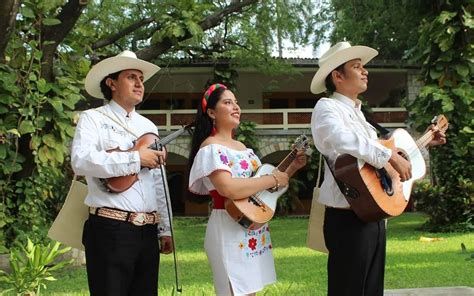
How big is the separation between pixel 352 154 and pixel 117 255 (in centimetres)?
124

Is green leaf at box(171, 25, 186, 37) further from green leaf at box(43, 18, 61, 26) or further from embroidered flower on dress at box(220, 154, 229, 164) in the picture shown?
embroidered flower on dress at box(220, 154, 229, 164)

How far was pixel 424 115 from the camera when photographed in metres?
10.1

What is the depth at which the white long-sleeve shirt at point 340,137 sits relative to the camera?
9.52 ft

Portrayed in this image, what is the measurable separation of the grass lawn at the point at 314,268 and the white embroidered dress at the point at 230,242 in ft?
6.36

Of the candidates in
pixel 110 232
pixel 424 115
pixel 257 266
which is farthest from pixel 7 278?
pixel 424 115

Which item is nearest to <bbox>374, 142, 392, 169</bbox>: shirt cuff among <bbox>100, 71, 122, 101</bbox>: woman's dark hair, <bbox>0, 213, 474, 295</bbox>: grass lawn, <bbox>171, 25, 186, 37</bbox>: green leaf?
<bbox>100, 71, 122, 101</bbox>: woman's dark hair

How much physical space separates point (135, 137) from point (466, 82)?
26.3 ft

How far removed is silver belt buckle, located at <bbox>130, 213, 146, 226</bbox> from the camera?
3025 millimetres

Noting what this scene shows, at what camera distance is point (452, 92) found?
990 centimetres

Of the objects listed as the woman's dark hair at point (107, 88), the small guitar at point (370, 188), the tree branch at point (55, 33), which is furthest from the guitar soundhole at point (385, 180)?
the tree branch at point (55, 33)

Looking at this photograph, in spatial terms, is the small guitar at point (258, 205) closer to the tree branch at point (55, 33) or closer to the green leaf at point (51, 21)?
the green leaf at point (51, 21)

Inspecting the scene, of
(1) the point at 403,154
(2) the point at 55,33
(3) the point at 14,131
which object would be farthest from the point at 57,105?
(1) the point at 403,154

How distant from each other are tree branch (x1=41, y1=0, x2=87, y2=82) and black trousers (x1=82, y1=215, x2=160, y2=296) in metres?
4.06

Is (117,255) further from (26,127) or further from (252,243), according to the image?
(26,127)
